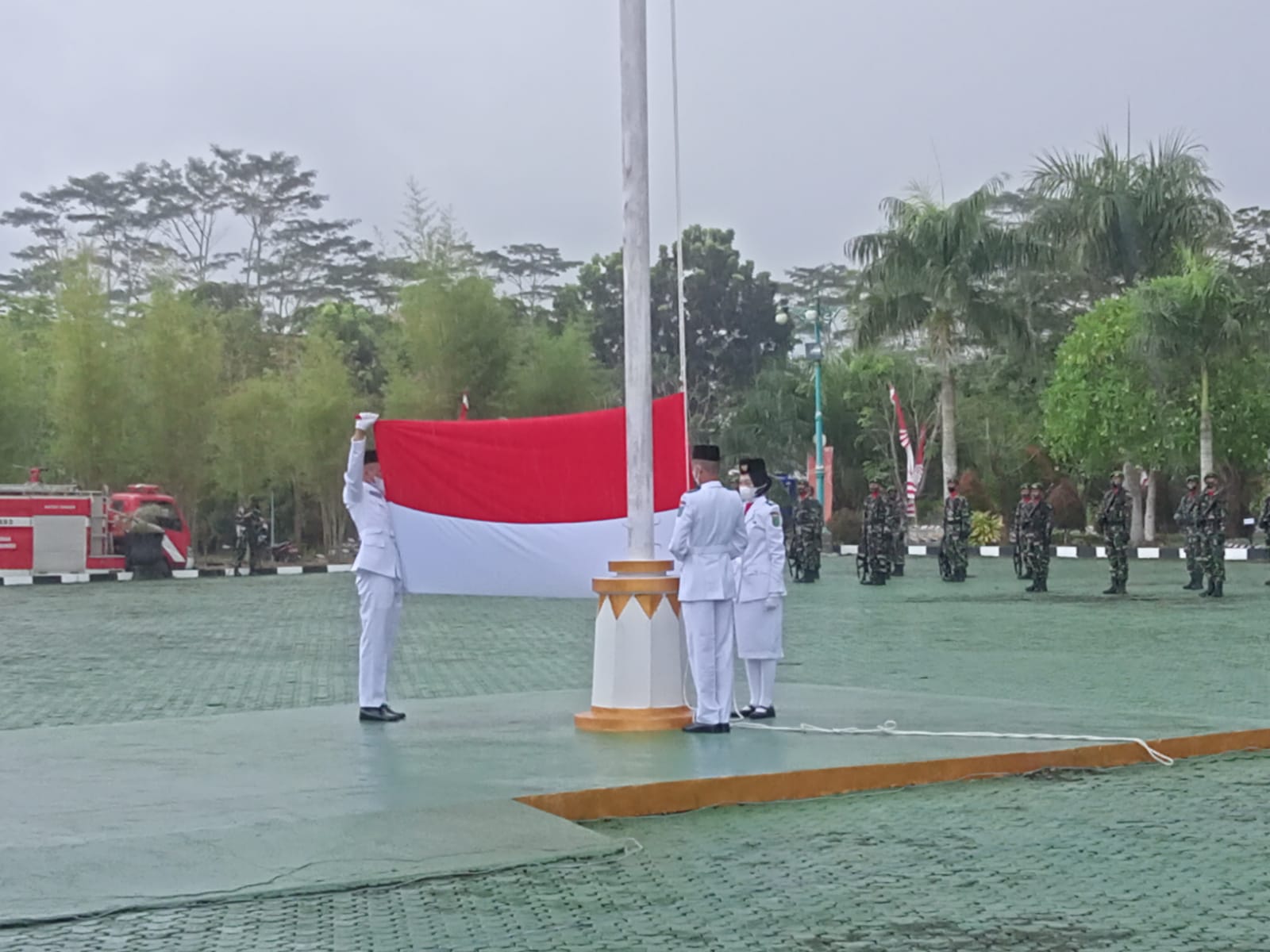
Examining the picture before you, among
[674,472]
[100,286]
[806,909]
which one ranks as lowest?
[806,909]

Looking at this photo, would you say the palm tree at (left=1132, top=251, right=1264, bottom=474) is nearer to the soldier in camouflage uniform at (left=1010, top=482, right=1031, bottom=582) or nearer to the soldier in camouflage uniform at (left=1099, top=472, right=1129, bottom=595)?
the soldier in camouflage uniform at (left=1010, top=482, right=1031, bottom=582)

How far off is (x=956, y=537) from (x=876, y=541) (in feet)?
4.31

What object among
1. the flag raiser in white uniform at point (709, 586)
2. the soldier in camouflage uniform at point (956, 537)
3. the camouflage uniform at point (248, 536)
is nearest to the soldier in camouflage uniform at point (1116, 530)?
the soldier in camouflage uniform at point (956, 537)

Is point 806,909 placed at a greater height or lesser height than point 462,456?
lesser

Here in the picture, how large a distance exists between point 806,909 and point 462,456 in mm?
5588

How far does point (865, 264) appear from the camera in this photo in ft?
136

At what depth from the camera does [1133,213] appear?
4216cm

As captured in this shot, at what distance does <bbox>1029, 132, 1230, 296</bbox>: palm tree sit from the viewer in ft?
138

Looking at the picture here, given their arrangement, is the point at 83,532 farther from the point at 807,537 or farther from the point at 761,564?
the point at 761,564

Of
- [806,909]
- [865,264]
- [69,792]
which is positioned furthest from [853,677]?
[865,264]

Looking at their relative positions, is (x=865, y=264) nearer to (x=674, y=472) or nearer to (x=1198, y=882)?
(x=674, y=472)

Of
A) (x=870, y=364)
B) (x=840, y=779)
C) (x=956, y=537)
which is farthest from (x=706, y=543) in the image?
(x=870, y=364)

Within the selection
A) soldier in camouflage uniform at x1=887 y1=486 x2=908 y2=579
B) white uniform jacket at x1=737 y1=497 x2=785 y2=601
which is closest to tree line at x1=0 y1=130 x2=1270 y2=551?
soldier in camouflage uniform at x1=887 y1=486 x2=908 y2=579

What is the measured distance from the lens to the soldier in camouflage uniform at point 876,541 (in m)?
28.1
